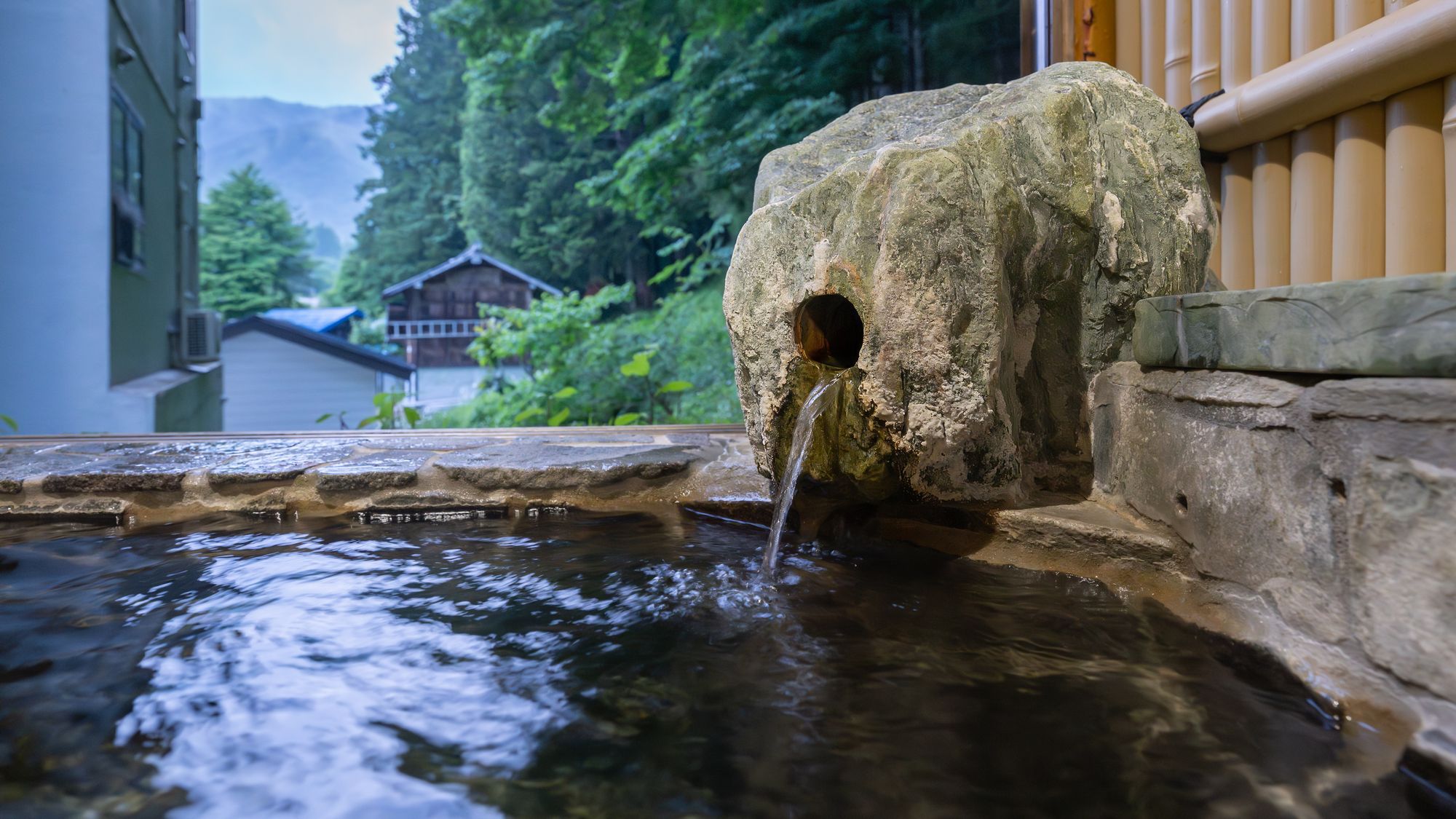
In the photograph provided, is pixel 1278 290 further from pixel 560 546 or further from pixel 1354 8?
pixel 560 546

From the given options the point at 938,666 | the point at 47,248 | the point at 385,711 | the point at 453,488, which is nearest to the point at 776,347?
the point at 938,666

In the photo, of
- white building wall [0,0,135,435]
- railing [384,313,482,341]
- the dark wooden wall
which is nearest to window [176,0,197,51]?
white building wall [0,0,135,435]

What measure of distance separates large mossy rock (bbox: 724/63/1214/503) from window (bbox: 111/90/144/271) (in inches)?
270

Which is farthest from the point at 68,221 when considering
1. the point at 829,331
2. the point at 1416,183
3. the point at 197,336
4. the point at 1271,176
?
the point at 1416,183

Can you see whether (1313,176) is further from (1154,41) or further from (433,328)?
(433,328)

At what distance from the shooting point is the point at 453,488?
309 centimetres

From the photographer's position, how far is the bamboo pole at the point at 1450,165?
7.60 feet

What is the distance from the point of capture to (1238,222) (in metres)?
3.21

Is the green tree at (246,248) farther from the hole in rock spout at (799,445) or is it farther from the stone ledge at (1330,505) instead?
the stone ledge at (1330,505)

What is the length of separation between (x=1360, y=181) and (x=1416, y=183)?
0.63 feet

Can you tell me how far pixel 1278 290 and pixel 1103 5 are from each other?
2.78 m

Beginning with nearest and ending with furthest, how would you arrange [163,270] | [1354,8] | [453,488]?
[1354,8] → [453,488] → [163,270]

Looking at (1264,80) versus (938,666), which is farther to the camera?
(1264,80)

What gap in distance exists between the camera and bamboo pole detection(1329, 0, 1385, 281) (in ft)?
8.40
